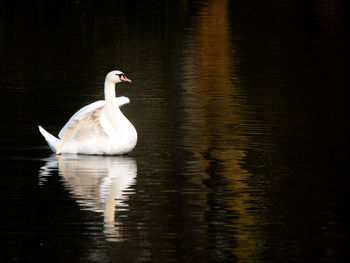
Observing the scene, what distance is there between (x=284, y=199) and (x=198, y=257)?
10.6 feet

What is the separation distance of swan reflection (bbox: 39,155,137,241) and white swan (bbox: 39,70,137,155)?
138 millimetres

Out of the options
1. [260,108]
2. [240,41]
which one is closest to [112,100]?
[260,108]

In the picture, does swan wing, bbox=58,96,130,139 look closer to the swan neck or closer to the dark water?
the swan neck

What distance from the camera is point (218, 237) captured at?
12922 mm

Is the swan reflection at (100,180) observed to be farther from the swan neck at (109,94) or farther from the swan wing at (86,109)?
the swan neck at (109,94)

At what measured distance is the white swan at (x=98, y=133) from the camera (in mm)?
18312

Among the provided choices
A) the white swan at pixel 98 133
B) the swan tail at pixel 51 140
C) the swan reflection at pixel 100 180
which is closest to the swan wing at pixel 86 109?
the white swan at pixel 98 133

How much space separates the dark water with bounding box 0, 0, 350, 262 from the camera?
42.1 feet

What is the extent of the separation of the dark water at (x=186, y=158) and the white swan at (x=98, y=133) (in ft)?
0.77

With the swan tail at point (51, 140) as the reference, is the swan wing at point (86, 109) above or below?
above

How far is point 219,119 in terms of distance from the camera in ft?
71.8

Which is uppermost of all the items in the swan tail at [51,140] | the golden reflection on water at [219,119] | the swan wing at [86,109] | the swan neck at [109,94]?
the swan neck at [109,94]

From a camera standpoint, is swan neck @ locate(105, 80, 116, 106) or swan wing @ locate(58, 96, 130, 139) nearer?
swan wing @ locate(58, 96, 130, 139)

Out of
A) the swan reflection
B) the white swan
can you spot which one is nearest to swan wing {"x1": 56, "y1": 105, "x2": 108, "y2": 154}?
the white swan
